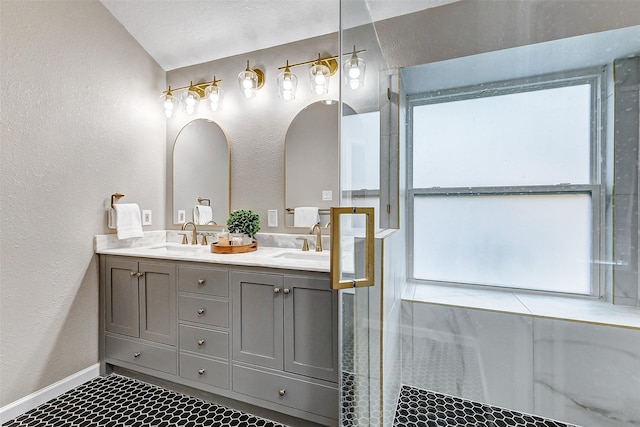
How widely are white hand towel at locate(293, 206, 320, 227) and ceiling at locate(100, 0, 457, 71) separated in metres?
1.16

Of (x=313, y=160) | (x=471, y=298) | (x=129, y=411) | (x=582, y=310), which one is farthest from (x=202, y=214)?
(x=582, y=310)

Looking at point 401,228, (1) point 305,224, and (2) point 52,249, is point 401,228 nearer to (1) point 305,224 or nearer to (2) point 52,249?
(1) point 305,224

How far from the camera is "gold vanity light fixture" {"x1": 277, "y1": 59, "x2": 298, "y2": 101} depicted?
6.95ft

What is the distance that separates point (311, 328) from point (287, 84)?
1.55m

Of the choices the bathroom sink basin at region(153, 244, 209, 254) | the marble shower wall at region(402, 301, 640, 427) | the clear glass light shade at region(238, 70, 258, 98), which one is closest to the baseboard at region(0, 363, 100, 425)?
the bathroom sink basin at region(153, 244, 209, 254)

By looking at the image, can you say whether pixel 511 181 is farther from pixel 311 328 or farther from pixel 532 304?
pixel 311 328

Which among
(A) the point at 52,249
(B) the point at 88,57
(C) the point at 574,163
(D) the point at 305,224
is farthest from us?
(D) the point at 305,224

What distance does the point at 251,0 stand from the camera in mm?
1959

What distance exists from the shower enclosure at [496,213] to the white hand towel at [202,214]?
148 cm

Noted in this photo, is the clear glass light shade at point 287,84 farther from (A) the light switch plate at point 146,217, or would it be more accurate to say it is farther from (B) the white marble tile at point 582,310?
(B) the white marble tile at point 582,310

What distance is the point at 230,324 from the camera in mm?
1736

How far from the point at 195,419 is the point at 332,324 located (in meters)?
0.91

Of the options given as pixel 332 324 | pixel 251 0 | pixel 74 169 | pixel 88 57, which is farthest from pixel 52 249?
pixel 251 0

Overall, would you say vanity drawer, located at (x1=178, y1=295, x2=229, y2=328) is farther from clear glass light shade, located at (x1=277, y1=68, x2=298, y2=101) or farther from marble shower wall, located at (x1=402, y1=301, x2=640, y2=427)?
clear glass light shade, located at (x1=277, y1=68, x2=298, y2=101)
